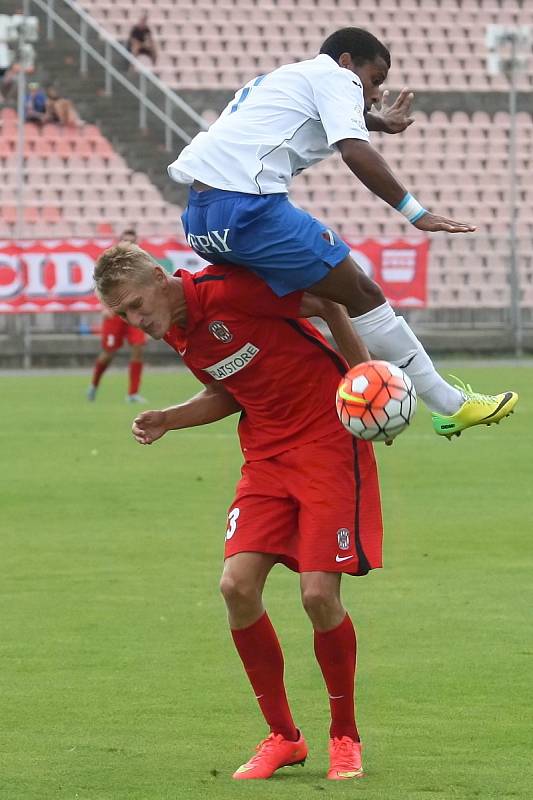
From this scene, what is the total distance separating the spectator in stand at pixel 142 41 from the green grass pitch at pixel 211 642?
65.7ft

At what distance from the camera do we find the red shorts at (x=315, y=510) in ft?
17.9

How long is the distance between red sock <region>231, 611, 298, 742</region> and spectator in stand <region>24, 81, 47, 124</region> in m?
27.4

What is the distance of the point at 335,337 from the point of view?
5.79 m

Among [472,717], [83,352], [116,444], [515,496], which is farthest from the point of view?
[83,352]

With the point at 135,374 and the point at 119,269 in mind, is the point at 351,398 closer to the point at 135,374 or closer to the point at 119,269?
the point at 119,269

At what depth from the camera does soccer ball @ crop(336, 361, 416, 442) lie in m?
5.25

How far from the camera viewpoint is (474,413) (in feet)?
20.0

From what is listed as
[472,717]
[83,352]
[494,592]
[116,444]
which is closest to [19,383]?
[83,352]

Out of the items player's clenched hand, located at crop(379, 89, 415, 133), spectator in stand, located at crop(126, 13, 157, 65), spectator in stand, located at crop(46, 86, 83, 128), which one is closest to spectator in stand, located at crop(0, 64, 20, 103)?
spectator in stand, located at crop(46, 86, 83, 128)

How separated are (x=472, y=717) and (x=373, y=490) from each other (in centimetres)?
113

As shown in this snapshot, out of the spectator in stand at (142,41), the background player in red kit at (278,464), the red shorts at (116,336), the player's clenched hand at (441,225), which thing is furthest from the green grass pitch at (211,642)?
the spectator in stand at (142,41)

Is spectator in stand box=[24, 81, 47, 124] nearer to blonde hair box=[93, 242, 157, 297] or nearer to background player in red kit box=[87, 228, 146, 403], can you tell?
background player in red kit box=[87, 228, 146, 403]

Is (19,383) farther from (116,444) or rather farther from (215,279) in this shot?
(215,279)

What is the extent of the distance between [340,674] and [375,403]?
971 millimetres
